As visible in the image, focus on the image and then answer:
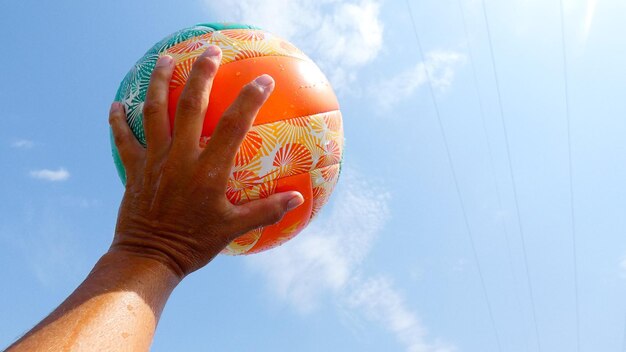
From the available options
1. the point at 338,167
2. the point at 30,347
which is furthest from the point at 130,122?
the point at 30,347

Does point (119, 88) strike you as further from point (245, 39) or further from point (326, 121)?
point (326, 121)

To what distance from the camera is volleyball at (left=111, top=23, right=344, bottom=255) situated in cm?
298

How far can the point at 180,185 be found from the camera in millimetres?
2230

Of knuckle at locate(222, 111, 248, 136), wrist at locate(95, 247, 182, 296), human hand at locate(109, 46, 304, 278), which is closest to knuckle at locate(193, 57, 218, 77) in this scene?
human hand at locate(109, 46, 304, 278)

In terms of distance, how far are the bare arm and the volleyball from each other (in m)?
0.38

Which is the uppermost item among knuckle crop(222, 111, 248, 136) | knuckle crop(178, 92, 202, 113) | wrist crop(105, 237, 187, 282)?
knuckle crop(222, 111, 248, 136)

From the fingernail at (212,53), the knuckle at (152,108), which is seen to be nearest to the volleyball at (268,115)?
the knuckle at (152,108)

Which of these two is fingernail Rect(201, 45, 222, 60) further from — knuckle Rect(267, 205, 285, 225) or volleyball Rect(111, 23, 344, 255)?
knuckle Rect(267, 205, 285, 225)

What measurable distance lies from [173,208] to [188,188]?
0.32 feet

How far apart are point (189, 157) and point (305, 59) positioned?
1.51 metres


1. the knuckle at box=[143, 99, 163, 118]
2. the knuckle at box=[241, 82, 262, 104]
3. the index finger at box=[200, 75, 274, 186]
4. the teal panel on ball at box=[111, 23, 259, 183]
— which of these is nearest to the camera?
the index finger at box=[200, 75, 274, 186]

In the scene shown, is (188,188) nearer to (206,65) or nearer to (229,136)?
(229,136)

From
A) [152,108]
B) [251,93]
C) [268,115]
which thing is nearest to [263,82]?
[251,93]

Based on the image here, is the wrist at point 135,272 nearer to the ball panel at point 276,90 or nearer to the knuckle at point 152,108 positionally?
the knuckle at point 152,108
